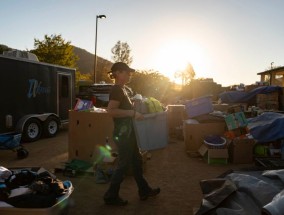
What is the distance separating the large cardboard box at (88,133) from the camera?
22.6 ft

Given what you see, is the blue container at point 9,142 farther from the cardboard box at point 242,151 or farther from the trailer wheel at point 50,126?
the cardboard box at point 242,151

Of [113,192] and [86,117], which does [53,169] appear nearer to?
[86,117]

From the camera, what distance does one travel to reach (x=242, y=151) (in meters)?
7.36

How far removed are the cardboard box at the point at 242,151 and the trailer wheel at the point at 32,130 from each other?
6497 mm

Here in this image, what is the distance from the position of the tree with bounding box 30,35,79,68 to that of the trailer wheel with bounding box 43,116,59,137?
19693mm

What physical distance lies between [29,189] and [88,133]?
342 centimetres

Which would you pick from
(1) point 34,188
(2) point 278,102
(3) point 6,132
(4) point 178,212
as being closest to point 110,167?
(4) point 178,212

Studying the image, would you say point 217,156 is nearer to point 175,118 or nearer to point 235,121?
point 235,121

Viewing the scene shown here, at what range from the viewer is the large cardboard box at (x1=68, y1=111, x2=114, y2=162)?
22.6ft

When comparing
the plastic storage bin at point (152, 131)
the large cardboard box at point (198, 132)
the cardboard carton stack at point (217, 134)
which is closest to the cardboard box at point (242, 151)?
the cardboard carton stack at point (217, 134)

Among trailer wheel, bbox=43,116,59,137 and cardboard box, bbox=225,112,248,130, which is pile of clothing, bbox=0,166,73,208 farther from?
trailer wheel, bbox=43,116,59,137

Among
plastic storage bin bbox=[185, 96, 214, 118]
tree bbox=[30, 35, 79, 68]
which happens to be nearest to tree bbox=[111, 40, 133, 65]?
tree bbox=[30, 35, 79, 68]

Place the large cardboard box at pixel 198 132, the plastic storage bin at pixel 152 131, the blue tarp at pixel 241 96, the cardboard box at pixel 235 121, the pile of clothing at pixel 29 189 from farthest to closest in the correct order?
the blue tarp at pixel 241 96 → the plastic storage bin at pixel 152 131 → the large cardboard box at pixel 198 132 → the cardboard box at pixel 235 121 → the pile of clothing at pixel 29 189

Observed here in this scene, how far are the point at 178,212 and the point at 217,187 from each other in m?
0.78
